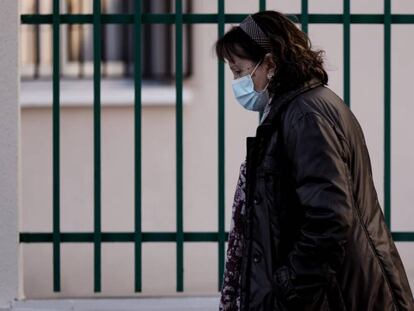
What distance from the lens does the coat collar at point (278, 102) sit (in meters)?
3.52

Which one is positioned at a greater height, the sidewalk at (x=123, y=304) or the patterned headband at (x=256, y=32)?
the patterned headband at (x=256, y=32)

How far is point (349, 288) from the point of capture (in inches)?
138

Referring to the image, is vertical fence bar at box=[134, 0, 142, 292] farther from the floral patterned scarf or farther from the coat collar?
the coat collar

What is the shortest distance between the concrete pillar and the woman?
4.92 ft

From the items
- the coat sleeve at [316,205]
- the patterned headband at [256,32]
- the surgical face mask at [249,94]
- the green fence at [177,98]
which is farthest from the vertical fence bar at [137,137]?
the coat sleeve at [316,205]

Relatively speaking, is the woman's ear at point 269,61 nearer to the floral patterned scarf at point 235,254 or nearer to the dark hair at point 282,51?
the dark hair at point 282,51

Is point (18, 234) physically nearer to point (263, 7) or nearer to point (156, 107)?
point (263, 7)

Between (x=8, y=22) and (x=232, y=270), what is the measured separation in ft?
5.66

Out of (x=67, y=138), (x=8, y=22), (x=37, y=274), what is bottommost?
(x=37, y=274)

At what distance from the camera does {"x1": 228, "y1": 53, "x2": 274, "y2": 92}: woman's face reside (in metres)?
3.64

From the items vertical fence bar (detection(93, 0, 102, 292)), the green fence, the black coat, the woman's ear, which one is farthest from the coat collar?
vertical fence bar (detection(93, 0, 102, 292))

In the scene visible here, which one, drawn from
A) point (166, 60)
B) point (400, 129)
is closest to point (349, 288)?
point (400, 129)

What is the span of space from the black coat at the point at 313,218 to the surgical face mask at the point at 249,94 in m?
0.18

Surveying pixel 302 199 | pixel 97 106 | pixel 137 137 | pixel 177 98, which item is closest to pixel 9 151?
pixel 97 106
